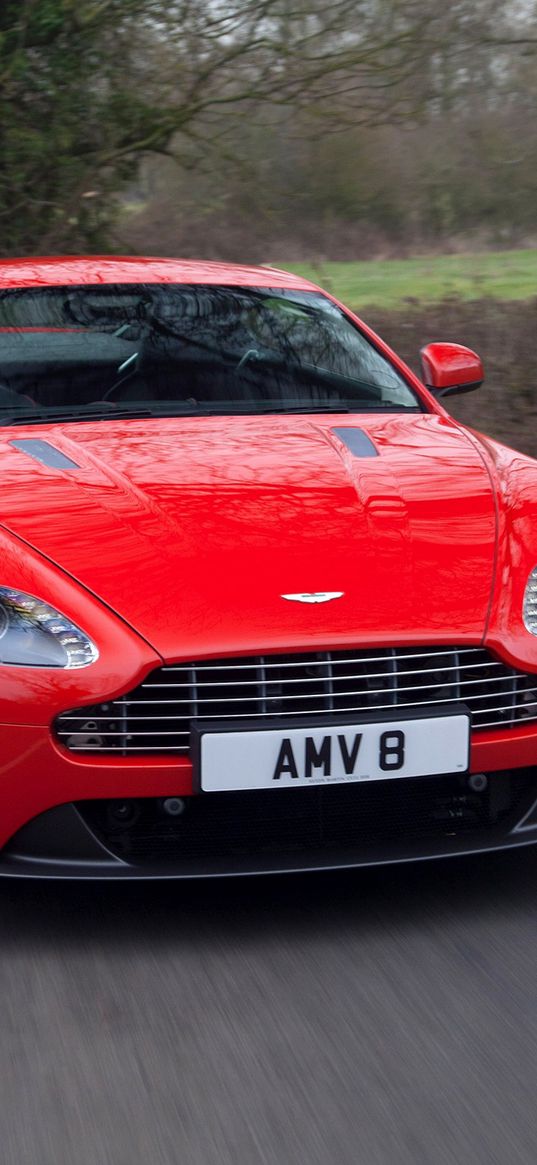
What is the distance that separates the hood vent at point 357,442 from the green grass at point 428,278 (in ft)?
25.2

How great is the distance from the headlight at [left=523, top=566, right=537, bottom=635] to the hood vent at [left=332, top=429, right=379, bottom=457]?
73cm

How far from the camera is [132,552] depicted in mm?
3113

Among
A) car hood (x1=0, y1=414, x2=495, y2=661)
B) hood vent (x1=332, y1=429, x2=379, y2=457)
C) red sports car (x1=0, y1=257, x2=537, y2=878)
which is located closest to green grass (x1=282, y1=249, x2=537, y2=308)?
hood vent (x1=332, y1=429, x2=379, y2=457)

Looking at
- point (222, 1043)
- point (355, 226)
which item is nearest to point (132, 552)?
point (222, 1043)

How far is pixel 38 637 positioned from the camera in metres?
2.94

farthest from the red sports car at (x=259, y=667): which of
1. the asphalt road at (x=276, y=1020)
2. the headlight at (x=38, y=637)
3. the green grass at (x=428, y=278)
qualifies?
the green grass at (x=428, y=278)

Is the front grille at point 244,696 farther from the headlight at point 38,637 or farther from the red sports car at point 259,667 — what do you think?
the headlight at point 38,637

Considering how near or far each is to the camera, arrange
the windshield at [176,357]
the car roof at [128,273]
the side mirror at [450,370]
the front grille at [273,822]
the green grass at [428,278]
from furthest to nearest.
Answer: the green grass at [428,278] < the side mirror at [450,370] < the car roof at [128,273] < the windshield at [176,357] < the front grille at [273,822]

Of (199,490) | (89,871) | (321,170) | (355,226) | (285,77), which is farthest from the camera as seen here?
(355,226)

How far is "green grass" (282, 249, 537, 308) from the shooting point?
12.7 meters

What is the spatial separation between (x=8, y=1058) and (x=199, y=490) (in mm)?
1431

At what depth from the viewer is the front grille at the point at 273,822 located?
2.88 m

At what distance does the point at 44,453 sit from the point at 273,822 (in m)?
1.27

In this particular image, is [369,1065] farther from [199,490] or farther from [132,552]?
[199,490]
